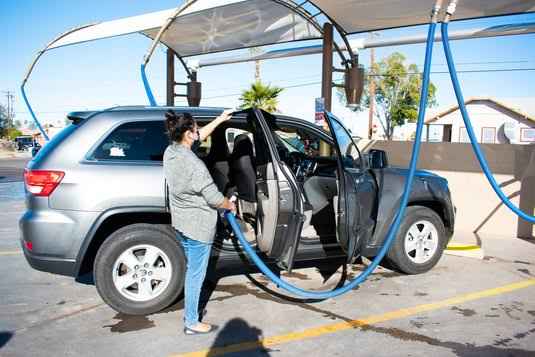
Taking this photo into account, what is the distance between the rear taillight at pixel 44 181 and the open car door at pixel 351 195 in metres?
2.47

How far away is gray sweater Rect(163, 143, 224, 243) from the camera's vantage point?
3.50 metres

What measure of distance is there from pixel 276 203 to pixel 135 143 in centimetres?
141

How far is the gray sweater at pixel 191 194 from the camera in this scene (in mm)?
3502

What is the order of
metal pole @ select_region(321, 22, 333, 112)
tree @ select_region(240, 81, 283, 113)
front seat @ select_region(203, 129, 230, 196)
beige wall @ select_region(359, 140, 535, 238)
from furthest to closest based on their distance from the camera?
tree @ select_region(240, 81, 283, 113)
metal pole @ select_region(321, 22, 333, 112)
beige wall @ select_region(359, 140, 535, 238)
front seat @ select_region(203, 129, 230, 196)

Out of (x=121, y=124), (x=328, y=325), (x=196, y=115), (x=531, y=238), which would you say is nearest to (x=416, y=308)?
(x=328, y=325)

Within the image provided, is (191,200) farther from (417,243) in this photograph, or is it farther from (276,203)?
(417,243)

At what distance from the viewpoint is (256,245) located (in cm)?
464

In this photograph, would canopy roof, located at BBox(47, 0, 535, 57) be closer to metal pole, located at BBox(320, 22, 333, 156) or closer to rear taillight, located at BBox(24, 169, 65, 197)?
metal pole, located at BBox(320, 22, 333, 156)

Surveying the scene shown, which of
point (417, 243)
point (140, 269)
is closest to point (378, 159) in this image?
point (417, 243)

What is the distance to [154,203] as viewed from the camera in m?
4.13

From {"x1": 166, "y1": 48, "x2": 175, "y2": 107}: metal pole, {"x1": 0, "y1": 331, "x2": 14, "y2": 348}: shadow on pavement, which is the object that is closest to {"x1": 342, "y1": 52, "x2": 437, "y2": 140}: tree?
{"x1": 166, "y1": 48, "x2": 175, "y2": 107}: metal pole

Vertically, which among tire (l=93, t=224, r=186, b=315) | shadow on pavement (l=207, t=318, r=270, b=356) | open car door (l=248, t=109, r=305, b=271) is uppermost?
open car door (l=248, t=109, r=305, b=271)

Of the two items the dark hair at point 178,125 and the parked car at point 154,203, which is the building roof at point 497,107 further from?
the dark hair at point 178,125

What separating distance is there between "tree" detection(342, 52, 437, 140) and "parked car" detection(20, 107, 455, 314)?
4720 cm
